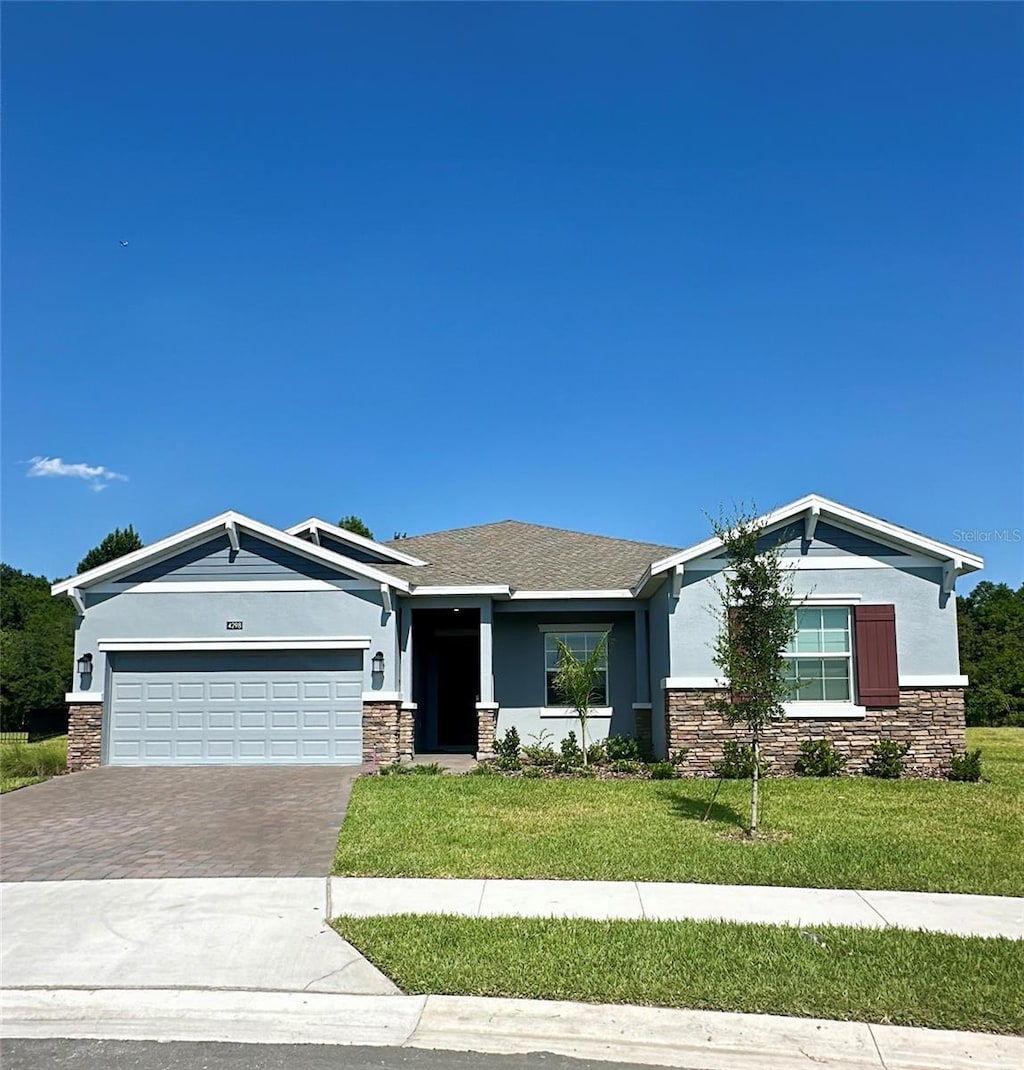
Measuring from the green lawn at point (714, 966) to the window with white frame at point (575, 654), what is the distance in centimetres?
1244

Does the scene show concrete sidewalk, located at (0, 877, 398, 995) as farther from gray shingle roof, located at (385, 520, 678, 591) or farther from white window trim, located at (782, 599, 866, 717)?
gray shingle roof, located at (385, 520, 678, 591)

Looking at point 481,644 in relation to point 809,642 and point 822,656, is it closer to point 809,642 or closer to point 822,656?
point 809,642

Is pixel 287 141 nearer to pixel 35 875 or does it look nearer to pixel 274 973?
pixel 35 875

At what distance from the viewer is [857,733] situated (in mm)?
16328

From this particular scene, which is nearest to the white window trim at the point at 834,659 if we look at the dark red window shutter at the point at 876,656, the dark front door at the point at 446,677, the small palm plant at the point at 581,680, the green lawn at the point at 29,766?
the dark red window shutter at the point at 876,656

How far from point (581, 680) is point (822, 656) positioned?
14.4ft

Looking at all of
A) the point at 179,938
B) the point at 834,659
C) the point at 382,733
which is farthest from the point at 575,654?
the point at 179,938

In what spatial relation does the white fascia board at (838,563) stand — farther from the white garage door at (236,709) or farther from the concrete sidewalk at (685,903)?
the concrete sidewalk at (685,903)

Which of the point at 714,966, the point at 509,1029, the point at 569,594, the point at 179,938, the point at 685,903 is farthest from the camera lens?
the point at 569,594

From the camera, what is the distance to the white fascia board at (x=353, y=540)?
2116 cm

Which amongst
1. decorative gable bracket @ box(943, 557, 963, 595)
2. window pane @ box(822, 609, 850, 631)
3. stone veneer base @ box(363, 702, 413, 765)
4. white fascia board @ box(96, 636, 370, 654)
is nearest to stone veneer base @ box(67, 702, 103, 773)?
white fascia board @ box(96, 636, 370, 654)

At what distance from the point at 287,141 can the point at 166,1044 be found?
1328 cm

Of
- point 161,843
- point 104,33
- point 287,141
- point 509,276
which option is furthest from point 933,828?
point 104,33

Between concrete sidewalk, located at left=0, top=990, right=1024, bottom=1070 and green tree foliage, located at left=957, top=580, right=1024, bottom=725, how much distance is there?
3234 cm
